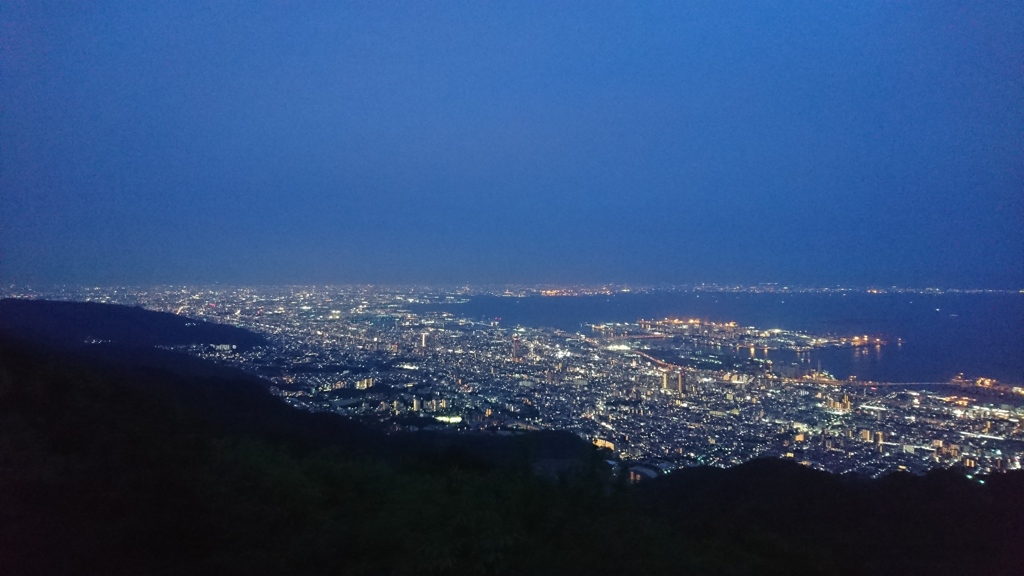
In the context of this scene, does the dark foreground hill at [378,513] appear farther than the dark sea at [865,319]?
No

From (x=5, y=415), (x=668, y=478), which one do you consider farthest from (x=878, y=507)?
(x=5, y=415)

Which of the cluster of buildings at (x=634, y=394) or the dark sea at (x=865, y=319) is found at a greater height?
the dark sea at (x=865, y=319)

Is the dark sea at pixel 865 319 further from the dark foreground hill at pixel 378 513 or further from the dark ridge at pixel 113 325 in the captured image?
the dark ridge at pixel 113 325

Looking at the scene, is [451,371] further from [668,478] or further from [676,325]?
[676,325]

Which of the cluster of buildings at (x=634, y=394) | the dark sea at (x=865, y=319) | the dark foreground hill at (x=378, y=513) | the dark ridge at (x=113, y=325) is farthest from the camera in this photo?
the dark sea at (x=865, y=319)

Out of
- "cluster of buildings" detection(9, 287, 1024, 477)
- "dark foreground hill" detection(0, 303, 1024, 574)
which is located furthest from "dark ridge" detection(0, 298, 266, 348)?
"dark foreground hill" detection(0, 303, 1024, 574)

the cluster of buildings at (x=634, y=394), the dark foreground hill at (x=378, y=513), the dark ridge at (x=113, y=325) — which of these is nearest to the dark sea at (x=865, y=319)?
the cluster of buildings at (x=634, y=394)

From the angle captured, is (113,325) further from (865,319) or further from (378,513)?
(865,319)

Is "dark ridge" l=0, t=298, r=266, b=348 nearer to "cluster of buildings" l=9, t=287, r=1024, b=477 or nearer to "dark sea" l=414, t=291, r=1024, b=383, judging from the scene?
A: "cluster of buildings" l=9, t=287, r=1024, b=477
